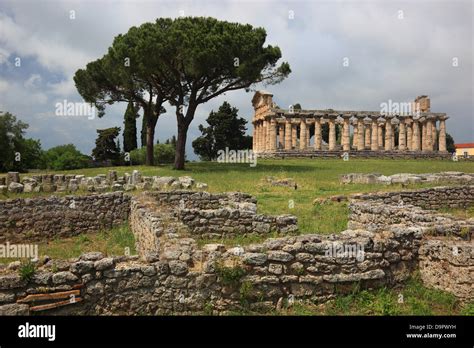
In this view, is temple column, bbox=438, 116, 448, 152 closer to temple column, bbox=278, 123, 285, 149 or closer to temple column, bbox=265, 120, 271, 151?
temple column, bbox=278, 123, 285, 149

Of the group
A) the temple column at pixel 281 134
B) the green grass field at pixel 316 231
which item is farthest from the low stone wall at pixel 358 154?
the green grass field at pixel 316 231

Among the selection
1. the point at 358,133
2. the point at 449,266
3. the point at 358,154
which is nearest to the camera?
the point at 449,266

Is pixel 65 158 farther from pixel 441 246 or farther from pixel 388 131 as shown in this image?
pixel 388 131

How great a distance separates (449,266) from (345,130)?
5525cm

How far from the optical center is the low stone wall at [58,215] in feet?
42.9

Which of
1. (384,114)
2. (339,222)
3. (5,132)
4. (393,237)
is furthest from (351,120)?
(393,237)

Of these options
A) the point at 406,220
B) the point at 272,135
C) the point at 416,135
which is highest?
the point at 416,135

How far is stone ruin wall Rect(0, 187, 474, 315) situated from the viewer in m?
5.48

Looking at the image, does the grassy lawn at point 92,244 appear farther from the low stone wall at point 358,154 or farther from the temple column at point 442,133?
the temple column at point 442,133

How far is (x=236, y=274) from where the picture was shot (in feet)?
19.1

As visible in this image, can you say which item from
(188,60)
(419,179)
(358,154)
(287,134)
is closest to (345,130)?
(358,154)

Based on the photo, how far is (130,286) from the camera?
5695 mm

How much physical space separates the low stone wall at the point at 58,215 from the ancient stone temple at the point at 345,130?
3911 centimetres
